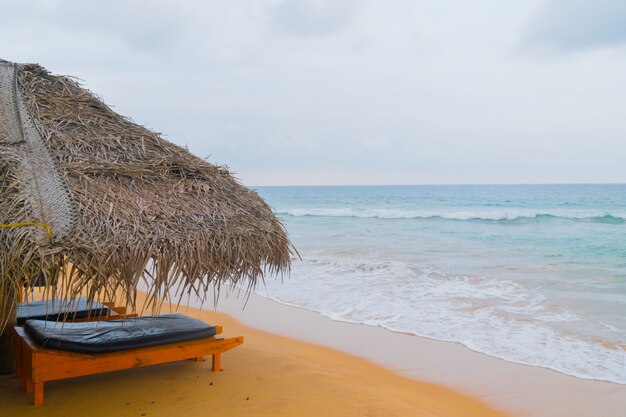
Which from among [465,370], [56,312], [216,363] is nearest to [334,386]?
[216,363]

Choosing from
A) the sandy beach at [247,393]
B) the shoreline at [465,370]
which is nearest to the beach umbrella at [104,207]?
the sandy beach at [247,393]

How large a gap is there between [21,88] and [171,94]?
418 inches

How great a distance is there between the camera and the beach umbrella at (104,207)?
248cm

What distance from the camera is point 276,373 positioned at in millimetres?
4066

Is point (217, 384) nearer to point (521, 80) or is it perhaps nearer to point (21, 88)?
point (21, 88)

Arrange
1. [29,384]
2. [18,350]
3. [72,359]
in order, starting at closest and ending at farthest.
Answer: [72,359]
[29,384]
[18,350]

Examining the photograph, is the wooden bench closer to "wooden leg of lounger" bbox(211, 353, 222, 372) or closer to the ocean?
"wooden leg of lounger" bbox(211, 353, 222, 372)

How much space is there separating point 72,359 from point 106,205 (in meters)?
1.04

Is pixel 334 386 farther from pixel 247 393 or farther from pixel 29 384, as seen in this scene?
pixel 29 384

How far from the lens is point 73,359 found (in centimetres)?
313

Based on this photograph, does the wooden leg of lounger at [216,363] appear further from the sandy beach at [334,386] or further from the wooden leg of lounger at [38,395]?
the wooden leg of lounger at [38,395]

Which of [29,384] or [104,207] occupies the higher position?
[104,207]

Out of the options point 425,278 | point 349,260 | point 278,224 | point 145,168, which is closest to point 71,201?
point 145,168

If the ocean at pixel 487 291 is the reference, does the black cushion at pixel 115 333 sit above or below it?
above
